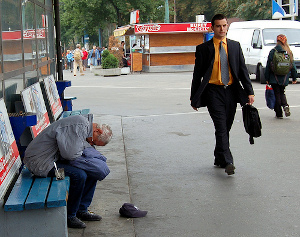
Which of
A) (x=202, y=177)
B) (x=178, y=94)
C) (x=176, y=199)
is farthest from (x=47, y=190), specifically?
(x=178, y=94)

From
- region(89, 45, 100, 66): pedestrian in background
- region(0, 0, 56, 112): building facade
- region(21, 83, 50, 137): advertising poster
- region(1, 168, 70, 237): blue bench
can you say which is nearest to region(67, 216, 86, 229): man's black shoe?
region(1, 168, 70, 237): blue bench

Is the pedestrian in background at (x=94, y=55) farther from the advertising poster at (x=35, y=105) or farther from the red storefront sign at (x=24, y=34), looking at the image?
the advertising poster at (x=35, y=105)

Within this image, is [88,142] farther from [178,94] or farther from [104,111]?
[178,94]

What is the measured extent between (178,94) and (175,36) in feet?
46.6

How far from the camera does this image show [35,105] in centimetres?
681

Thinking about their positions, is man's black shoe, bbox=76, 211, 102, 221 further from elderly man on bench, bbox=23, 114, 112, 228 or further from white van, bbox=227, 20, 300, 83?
white van, bbox=227, 20, 300, 83

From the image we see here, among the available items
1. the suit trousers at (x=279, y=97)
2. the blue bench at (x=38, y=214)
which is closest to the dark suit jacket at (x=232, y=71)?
the blue bench at (x=38, y=214)

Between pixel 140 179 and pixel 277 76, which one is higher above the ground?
pixel 277 76

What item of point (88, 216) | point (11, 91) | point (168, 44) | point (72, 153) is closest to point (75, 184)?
point (72, 153)

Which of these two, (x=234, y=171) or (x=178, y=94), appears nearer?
(x=234, y=171)

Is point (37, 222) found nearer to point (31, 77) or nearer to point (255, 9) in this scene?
point (31, 77)

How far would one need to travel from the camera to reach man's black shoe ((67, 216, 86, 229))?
490 centimetres

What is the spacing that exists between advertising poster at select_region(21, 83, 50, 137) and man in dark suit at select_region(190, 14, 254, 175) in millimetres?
Answer: 1893

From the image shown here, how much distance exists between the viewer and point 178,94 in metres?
17.2
